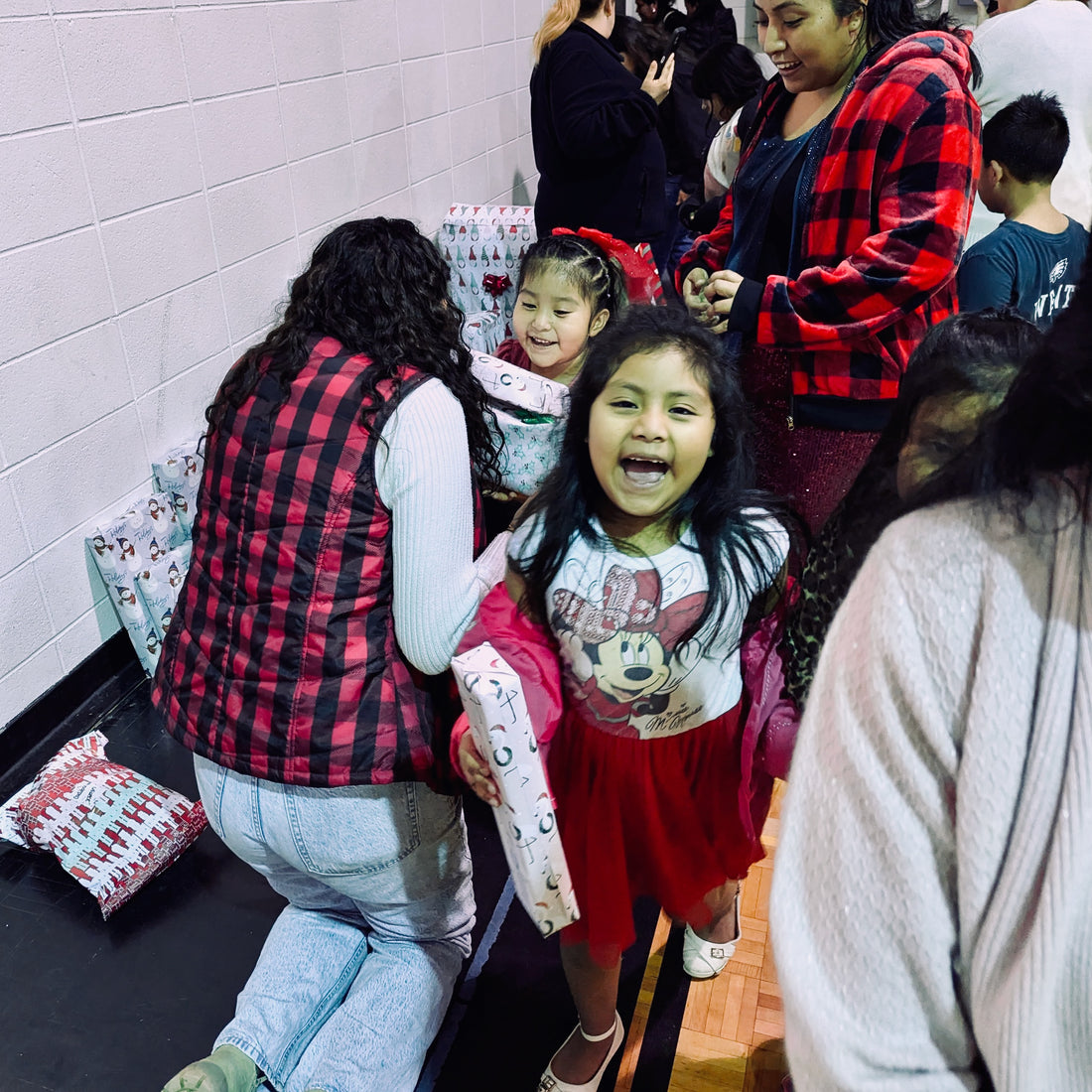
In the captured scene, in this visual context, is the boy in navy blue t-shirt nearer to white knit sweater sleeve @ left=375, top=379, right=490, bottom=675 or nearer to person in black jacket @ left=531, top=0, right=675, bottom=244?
person in black jacket @ left=531, top=0, right=675, bottom=244

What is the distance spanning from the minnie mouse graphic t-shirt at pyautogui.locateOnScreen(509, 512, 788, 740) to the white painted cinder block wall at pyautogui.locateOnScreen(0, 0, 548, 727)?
1372 millimetres

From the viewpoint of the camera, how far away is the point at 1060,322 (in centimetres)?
51

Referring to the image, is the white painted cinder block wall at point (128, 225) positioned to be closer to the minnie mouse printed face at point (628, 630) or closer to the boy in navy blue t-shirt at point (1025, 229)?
the minnie mouse printed face at point (628, 630)

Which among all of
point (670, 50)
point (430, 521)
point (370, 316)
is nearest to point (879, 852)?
point (430, 521)

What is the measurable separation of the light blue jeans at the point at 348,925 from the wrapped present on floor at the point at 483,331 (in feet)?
6.40

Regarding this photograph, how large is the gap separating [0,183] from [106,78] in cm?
41

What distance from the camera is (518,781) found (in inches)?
47.8

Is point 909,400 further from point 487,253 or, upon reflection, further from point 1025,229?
point 487,253

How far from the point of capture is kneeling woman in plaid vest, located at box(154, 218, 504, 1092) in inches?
52.6

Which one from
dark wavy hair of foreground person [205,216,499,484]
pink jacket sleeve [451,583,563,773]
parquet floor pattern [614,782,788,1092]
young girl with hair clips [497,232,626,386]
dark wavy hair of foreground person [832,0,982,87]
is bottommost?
parquet floor pattern [614,782,788,1092]

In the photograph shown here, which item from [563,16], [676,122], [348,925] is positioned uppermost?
[563,16]

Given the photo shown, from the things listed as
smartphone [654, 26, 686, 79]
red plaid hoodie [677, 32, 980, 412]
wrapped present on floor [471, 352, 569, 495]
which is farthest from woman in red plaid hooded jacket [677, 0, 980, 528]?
smartphone [654, 26, 686, 79]

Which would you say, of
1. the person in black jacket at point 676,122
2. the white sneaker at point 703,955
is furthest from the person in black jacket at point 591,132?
the white sneaker at point 703,955

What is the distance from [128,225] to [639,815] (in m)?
1.87
